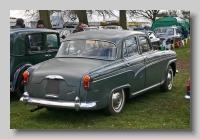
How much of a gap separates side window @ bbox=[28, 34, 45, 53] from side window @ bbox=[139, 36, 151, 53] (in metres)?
2.63

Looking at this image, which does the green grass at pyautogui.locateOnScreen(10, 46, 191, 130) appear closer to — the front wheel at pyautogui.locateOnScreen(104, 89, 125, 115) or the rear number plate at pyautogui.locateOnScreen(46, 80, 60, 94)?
the front wheel at pyautogui.locateOnScreen(104, 89, 125, 115)

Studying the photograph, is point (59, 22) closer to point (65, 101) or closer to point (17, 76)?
point (17, 76)

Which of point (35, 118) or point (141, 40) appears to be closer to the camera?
point (35, 118)

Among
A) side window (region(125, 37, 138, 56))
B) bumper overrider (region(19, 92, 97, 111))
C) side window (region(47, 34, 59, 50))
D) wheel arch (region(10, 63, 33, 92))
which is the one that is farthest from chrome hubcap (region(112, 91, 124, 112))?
side window (region(47, 34, 59, 50))

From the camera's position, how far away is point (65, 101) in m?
5.70

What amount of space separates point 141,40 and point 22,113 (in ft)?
→ 10.5

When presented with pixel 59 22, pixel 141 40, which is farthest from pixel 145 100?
pixel 59 22

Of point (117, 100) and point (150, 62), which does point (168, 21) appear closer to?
point (150, 62)

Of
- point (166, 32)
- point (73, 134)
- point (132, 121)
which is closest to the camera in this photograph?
point (73, 134)

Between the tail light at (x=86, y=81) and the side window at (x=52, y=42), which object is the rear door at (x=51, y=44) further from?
the tail light at (x=86, y=81)

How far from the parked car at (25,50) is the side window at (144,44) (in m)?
2.52

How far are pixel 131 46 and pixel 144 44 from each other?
2.40 ft

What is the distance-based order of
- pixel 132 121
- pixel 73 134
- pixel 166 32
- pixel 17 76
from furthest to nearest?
pixel 166 32 → pixel 17 76 → pixel 132 121 → pixel 73 134

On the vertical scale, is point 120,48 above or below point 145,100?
above
